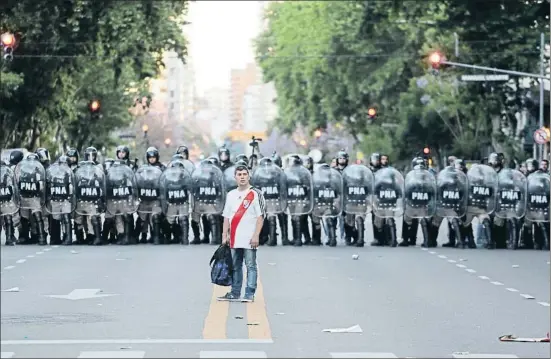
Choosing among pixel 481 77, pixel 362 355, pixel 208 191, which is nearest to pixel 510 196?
pixel 208 191

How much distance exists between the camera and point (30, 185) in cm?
3170

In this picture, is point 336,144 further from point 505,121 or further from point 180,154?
point 180,154

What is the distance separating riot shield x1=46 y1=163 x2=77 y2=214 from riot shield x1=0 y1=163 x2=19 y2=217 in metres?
0.66

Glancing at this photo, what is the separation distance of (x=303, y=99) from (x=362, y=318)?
77.3m

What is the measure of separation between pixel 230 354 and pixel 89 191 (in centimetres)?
1855

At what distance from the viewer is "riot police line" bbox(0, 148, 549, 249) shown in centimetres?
3188

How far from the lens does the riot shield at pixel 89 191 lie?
31828mm

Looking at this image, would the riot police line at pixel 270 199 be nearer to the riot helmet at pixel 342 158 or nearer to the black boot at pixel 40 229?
the black boot at pixel 40 229

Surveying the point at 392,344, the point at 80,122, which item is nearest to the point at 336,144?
the point at 80,122

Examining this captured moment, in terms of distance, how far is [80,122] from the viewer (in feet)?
259

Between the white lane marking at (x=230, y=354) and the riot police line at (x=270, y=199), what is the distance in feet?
60.1

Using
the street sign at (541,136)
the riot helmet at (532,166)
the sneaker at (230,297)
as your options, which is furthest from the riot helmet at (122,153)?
the street sign at (541,136)

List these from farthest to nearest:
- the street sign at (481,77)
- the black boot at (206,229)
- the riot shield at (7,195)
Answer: the street sign at (481,77)
the black boot at (206,229)
the riot shield at (7,195)

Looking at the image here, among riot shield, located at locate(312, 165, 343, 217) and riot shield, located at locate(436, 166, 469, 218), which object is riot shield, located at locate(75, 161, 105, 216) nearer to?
riot shield, located at locate(312, 165, 343, 217)
